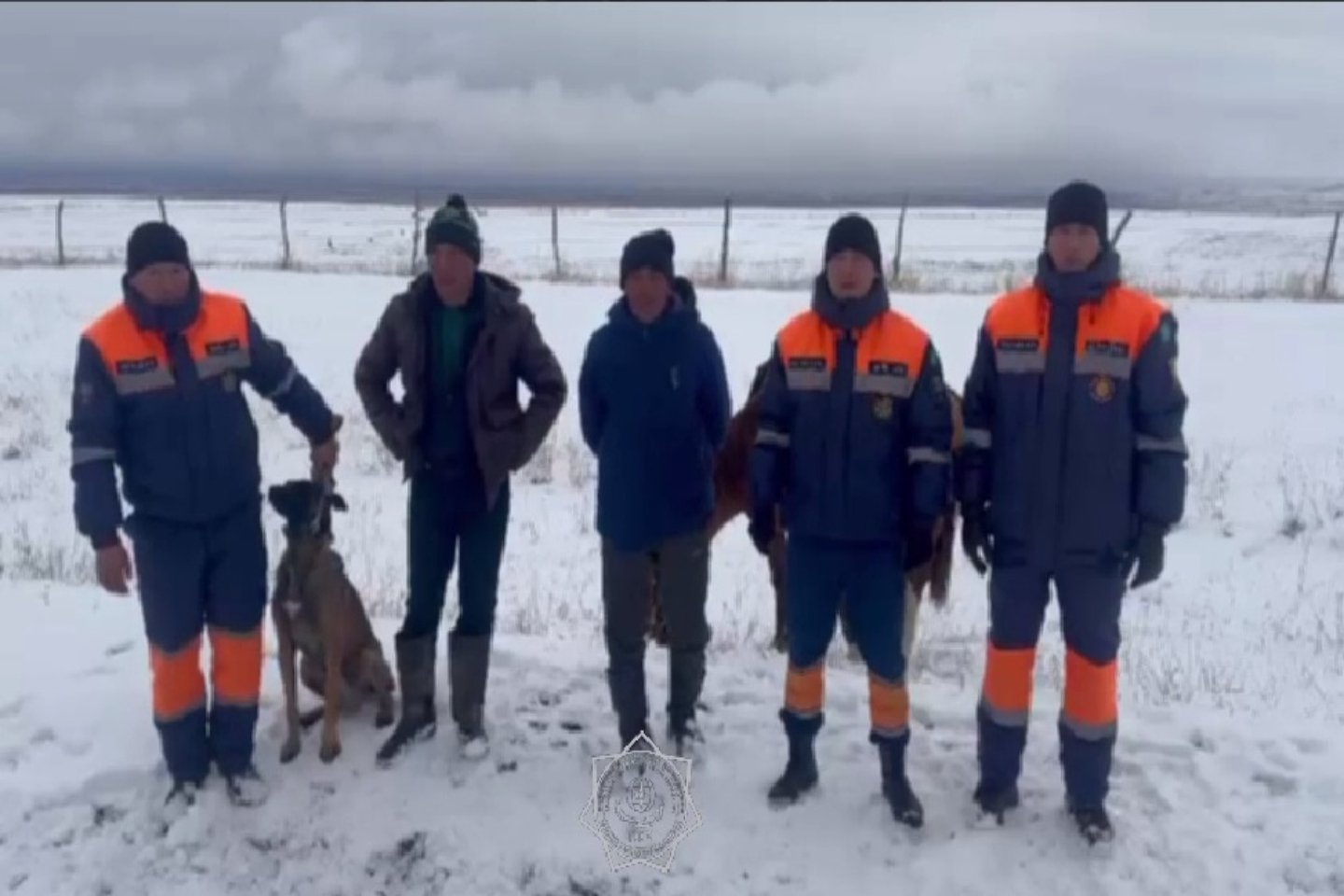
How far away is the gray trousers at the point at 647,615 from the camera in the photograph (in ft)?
15.2

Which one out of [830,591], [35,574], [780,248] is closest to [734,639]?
[830,591]

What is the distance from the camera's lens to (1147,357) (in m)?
3.95

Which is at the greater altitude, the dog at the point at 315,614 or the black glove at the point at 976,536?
the black glove at the point at 976,536

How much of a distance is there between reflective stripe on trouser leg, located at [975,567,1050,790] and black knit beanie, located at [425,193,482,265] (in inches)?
89.0

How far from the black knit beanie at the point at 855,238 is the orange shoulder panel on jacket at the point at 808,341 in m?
0.24

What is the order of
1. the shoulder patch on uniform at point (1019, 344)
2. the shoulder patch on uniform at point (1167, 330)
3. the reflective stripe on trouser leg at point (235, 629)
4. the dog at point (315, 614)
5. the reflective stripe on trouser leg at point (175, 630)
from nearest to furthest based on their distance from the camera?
the shoulder patch on uniform at point (1167, 330) < the shoulder patch on uniform at point (1019, 344) < the reflective stripe on trouser leg at point (175, 630) < the reflective stripe on trouser leg at point (235, 629) < the dog at point (315, 614)

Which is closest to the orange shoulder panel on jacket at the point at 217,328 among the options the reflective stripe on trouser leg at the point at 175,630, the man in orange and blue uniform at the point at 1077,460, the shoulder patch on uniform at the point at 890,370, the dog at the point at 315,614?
the dog at the point at 315,614

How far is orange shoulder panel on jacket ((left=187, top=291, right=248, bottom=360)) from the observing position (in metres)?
4.38

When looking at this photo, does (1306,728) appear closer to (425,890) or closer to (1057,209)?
(1057,209)

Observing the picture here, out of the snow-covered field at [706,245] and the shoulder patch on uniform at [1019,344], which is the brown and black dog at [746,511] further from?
the snow-covered field at [706,245]

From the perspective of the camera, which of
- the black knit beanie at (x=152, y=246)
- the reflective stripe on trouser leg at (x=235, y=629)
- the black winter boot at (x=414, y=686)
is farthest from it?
the black winter boot at (x=414, y=686)

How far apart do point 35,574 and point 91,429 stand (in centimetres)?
422

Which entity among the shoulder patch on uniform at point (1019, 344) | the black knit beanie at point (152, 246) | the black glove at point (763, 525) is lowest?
the black glove at point (763, 525)

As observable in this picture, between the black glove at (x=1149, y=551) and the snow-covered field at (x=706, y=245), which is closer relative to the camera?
the black glove at (x=1149, y=551)
